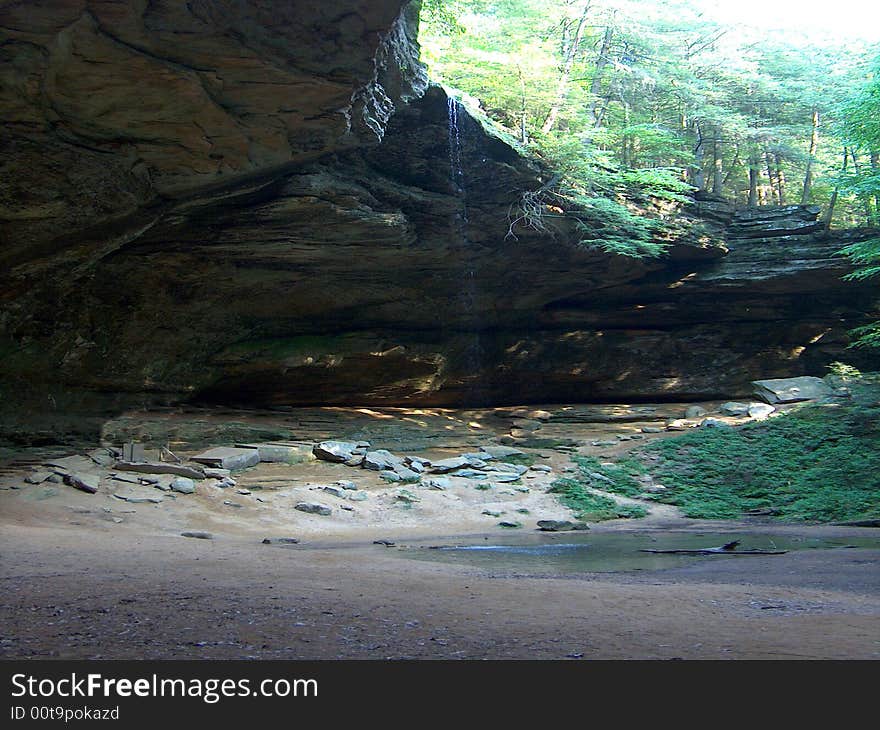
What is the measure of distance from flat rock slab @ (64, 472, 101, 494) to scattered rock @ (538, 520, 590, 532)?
7.71 meters

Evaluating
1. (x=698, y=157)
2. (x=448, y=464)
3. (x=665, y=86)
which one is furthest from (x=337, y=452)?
(x=698, y=157)

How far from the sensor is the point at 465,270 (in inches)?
685

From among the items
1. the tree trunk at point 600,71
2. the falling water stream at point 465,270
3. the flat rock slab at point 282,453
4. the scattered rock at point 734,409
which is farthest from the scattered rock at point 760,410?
the flat rock slab at point 282,453

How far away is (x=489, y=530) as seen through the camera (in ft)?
35.0

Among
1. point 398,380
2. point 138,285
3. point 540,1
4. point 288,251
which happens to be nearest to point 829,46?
point 540,1

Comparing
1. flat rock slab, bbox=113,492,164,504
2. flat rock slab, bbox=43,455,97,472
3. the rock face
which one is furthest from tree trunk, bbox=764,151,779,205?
flat rock slab, bbox=43,455,97,472

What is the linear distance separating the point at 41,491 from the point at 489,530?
24.6ft

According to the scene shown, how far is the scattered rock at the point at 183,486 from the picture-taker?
11445 mm

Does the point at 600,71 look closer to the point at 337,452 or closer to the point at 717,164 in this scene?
the point at 717,164

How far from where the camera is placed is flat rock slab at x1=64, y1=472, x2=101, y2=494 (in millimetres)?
10781

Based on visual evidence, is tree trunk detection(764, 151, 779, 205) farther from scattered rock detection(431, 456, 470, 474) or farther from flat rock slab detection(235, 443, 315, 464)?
flat rock slab detection(235, 443, 315, 464)

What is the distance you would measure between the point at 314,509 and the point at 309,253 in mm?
6552

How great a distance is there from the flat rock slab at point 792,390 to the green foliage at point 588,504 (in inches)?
312
